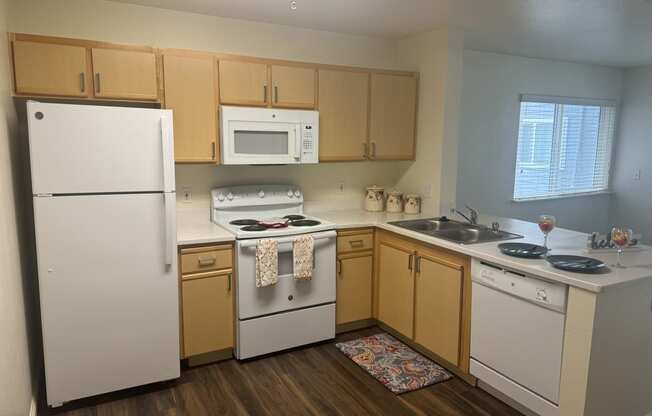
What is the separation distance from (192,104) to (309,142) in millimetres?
918

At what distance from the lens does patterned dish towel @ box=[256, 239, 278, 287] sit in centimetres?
301

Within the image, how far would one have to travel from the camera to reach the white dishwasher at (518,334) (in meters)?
2.25

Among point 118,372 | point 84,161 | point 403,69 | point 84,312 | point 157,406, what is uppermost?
point 403,69

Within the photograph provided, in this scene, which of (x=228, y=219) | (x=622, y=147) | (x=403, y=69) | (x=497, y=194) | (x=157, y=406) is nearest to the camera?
(x=157, y=406)

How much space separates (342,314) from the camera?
11.5 feet

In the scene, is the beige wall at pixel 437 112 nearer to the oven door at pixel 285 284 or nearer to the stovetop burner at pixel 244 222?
the oven door at pixel 285 284

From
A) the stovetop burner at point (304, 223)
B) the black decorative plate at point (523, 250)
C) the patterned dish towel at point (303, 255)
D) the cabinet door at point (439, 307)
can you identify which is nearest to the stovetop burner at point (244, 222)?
the stovetop burner at point (304, 223)

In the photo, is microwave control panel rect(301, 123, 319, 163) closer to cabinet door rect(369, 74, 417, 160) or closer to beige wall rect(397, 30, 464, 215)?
cabinet door rect(369, 74, 417, 160)

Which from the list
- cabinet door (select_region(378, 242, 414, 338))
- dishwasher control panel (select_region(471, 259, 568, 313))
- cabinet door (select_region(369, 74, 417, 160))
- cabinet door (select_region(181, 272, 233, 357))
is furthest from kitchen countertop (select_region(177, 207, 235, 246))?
dishwasher control panel (select_region(471, 259, 568, 313))

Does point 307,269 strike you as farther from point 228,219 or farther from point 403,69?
point 403,69

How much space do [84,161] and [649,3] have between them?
371 cm

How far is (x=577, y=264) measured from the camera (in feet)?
7.47

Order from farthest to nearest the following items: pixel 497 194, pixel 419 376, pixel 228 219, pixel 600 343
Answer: pixel 497 194 → pixel 228 219 → pixel 419 376 → pixel 600 343

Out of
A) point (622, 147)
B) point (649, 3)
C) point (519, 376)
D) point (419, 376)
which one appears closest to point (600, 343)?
point (519, 376)
